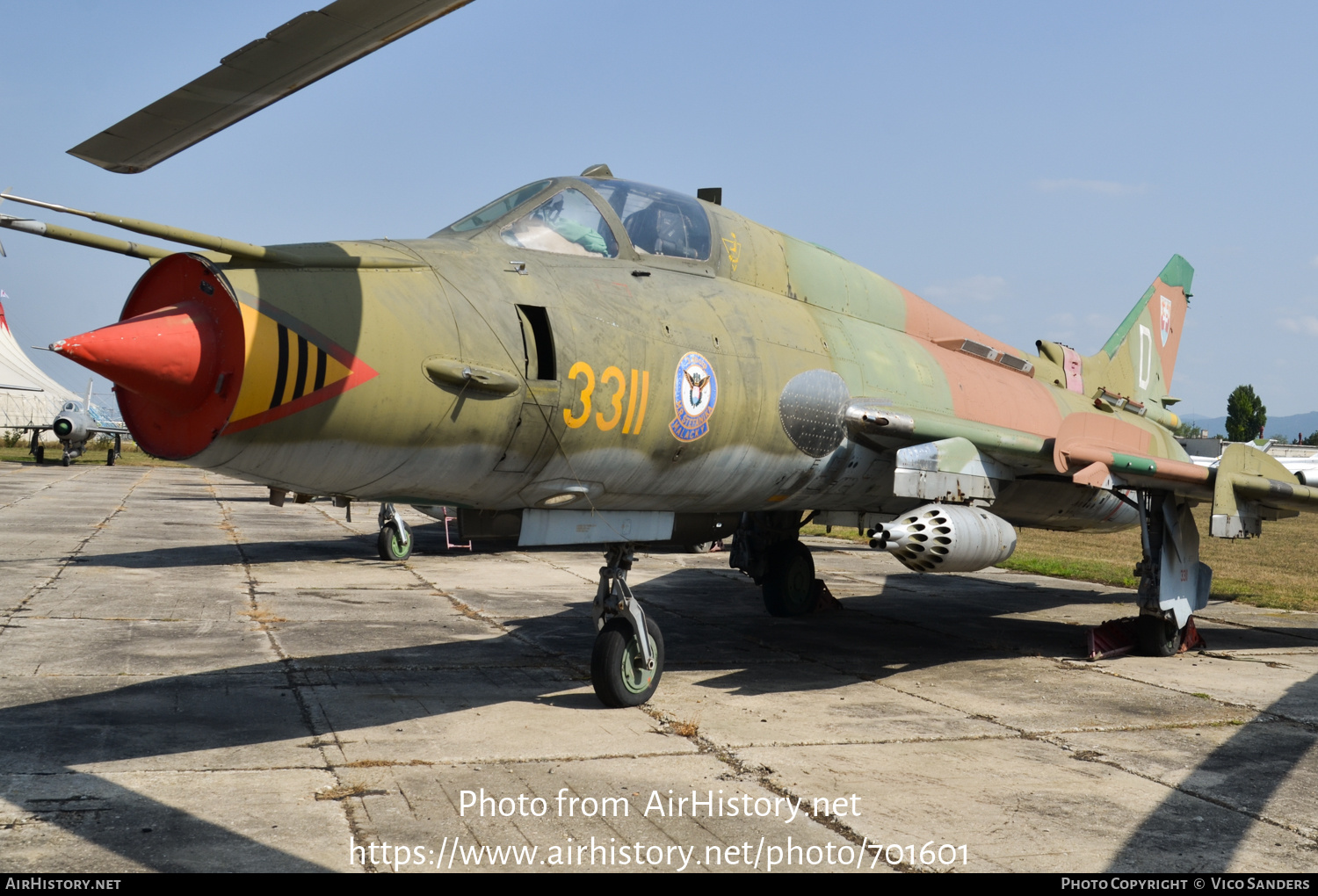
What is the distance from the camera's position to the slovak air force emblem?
687 centimetres

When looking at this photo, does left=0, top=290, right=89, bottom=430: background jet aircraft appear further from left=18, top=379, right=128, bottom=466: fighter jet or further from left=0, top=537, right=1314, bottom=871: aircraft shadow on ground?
left=0, top=537, right=1314, bottom=871: aircraft shadow on ground

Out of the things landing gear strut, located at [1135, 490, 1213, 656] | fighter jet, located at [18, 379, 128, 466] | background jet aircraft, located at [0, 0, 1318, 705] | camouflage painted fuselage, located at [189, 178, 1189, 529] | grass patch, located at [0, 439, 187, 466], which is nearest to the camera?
background jet aircraft, located at [0, 0, 1318, 705]

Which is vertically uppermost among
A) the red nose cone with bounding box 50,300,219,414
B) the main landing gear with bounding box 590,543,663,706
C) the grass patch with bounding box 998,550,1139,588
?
the red nose cone with bounding box 50,300,219,414

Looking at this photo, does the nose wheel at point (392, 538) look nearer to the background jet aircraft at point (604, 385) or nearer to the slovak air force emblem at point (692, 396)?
the background jet aircraft at point (604, 385)

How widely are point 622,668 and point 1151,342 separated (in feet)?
35.7

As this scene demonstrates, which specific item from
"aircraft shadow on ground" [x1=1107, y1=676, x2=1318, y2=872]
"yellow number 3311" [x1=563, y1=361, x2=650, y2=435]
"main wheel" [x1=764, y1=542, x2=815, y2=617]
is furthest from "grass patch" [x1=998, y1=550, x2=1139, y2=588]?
"yellow number 3311" [x1=563, y1=361, x2=650, y2=435]

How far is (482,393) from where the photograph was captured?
18.7ft

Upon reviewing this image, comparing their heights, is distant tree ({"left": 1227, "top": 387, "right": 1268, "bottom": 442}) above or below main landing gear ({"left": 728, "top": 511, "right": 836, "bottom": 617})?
above

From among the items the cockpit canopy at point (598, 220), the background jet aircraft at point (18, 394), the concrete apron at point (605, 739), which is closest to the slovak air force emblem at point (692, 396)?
the cockpit canopy at point (598, 220)

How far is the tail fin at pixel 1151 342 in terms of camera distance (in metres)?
13.9

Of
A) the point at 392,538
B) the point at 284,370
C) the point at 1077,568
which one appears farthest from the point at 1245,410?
the point at 284,370

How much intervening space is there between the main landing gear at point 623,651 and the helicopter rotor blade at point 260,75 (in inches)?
159

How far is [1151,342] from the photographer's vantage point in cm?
1471

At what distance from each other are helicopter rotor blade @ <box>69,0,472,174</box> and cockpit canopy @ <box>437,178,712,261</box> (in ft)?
7.87
